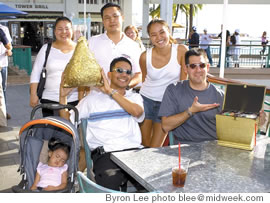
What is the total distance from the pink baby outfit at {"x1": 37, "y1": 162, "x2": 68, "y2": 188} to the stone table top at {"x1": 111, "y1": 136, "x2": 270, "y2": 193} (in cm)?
76

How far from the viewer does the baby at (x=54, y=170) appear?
2791 mm

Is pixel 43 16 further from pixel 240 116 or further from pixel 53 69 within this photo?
pixel 240 116

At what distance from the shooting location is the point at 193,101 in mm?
2830

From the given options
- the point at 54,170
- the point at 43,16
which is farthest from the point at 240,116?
the point at 43,16

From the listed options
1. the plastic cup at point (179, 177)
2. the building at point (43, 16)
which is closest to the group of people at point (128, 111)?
the plastic cup at point (179, 177)

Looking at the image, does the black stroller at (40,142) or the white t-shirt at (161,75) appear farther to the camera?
the white t-shirt at (161,75)

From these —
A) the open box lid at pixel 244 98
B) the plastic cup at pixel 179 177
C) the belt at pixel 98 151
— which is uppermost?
the open box lid at pixel 244 98

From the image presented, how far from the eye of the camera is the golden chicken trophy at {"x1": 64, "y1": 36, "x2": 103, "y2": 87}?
8.84 feet

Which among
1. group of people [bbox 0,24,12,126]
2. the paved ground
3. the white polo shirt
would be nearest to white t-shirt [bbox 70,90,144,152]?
the white polo shirt

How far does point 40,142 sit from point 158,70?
1.36 meters

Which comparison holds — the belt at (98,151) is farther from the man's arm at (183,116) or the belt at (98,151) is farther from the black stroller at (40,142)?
the man's arm at (183,116)

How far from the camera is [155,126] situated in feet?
11.8
